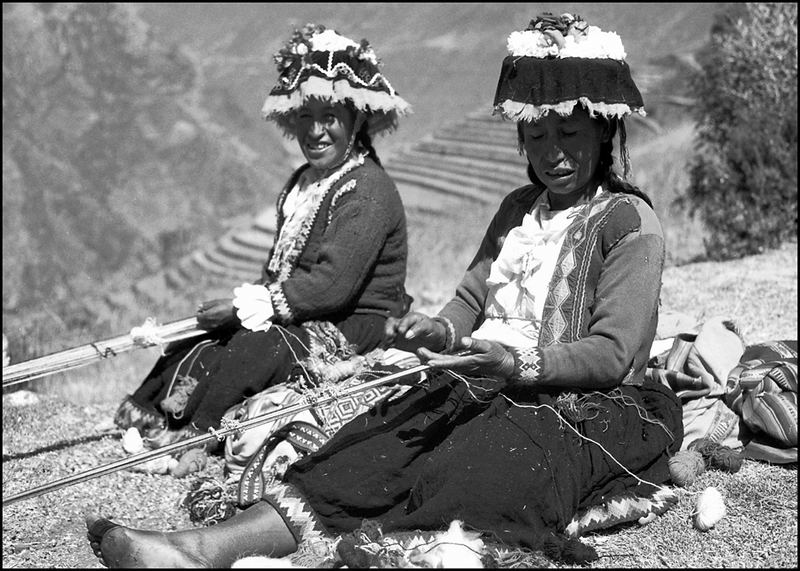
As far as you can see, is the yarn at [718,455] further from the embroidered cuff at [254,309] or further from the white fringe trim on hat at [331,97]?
the white fringe trim on hat at [331,97]

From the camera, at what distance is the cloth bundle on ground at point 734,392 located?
143 inches

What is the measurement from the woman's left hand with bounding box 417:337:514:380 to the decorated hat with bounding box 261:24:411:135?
68.8 inches

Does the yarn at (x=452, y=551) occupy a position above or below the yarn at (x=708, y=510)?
above

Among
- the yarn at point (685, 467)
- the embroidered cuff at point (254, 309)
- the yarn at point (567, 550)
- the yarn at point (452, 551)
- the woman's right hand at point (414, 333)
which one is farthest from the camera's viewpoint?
the embroidered cuff at point (254, 309)

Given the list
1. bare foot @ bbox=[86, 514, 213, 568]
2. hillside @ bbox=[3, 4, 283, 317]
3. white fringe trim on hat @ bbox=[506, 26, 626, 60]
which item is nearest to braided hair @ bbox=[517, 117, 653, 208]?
white fringe trim on hat @ bbox=[506, 26, 626, 60]

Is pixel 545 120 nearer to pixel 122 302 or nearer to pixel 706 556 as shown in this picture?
pixel 706 556

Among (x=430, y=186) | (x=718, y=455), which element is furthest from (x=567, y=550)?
(x=430, y=186)

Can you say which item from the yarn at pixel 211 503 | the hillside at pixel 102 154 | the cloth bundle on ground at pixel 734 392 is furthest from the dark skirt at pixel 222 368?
the hillside at pixel 102 154

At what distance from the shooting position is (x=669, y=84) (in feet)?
75.9

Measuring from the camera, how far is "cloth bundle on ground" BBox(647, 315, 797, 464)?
11.9 feet

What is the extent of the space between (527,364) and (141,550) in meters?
1.21

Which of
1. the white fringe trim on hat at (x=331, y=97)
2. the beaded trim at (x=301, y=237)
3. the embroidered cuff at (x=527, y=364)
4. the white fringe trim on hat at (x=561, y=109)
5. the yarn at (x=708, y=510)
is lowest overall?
the yarn at (x=708, y=510)

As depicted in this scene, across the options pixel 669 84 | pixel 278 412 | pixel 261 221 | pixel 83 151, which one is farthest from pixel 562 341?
pixel 83 151

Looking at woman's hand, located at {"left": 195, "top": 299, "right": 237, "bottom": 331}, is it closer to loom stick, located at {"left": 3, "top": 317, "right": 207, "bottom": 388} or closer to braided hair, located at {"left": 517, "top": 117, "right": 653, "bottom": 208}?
loom stick, located at {"left": 3, "top": 317, "right": 207, "bottom": 388}
